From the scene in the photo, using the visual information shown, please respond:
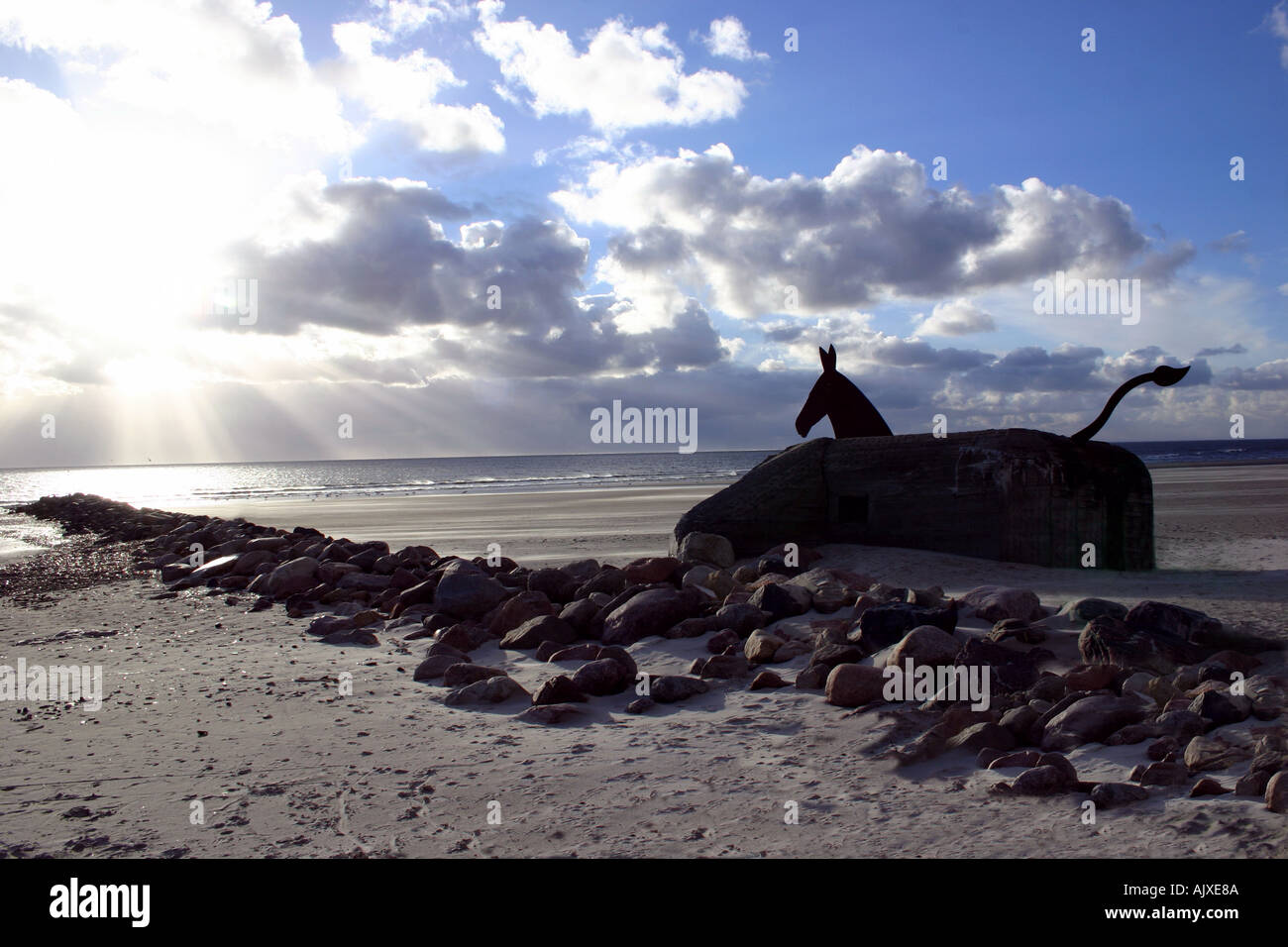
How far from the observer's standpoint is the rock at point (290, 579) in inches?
316

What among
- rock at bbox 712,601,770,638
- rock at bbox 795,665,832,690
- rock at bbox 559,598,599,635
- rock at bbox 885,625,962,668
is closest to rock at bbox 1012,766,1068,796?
rock at bbox 885,625,962,668

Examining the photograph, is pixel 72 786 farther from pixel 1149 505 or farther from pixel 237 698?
pixel 1149 505

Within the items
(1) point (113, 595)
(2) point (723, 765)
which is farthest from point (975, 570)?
(1) point (113, 595)

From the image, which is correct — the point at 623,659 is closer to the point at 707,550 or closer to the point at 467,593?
the point at 467,593

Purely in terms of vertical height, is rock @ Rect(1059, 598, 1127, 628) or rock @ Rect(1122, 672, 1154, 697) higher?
rock @ Rect(1059, 598, 1127, 628)

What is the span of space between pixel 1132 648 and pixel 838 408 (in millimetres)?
5582

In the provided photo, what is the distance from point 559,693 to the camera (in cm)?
423

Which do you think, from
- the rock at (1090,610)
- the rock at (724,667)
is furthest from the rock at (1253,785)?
the rock at (724,667)

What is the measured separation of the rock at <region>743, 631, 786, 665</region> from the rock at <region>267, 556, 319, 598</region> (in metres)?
5.08

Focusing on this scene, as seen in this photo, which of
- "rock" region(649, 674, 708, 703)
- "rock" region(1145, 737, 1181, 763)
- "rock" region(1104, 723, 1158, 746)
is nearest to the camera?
"rock" region(1145, 737, 1181, 763)

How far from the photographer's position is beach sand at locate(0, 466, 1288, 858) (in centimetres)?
263

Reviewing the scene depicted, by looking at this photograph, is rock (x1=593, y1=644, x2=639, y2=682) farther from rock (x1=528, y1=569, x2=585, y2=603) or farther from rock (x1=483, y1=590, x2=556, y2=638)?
rock (x1=528, y1=569, x2=585, y2=603)

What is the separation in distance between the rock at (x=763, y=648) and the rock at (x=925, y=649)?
719 millimetres

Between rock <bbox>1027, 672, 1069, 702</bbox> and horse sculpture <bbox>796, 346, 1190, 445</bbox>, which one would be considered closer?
rock <bbox>1027, 672, 1069, 702</bbox>
